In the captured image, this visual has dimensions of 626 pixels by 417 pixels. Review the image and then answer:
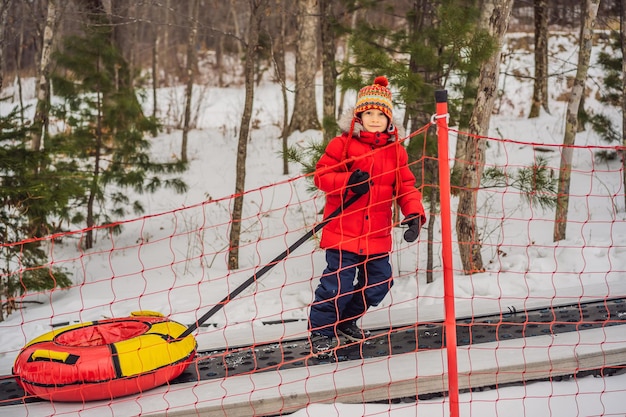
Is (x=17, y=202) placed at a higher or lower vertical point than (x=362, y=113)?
lower

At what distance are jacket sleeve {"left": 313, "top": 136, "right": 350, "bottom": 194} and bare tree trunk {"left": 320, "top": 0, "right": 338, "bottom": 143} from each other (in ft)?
7.40

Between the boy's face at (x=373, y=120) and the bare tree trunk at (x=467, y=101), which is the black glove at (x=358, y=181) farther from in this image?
the bare tree trunk at (x=467, y=101)

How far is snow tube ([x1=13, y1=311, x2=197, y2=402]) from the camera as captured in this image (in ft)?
11.1

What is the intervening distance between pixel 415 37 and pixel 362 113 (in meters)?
2.46

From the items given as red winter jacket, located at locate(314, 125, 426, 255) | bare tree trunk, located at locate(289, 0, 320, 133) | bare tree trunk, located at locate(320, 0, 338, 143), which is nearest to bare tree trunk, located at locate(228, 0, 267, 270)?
bare tree trunk, located at locate(320, 0, 338, 143)

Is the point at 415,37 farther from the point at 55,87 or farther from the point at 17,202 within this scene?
the point at 55,87

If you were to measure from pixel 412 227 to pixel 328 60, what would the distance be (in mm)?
6310

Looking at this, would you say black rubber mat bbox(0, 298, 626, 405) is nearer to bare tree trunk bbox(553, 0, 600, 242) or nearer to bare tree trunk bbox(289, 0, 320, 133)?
bare tree trunk bbox(553, 0, 600, 242)

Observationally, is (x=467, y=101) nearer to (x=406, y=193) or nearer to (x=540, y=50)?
(x=406, y=193)

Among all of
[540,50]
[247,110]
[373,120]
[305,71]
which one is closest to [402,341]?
[373,120]

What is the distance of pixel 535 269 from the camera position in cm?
585

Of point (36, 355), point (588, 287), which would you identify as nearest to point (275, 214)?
point (588, 287)

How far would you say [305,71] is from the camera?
12.2m

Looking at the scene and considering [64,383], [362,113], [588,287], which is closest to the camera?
[64,383]
